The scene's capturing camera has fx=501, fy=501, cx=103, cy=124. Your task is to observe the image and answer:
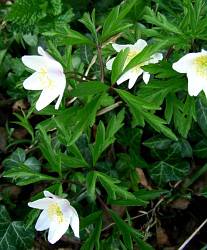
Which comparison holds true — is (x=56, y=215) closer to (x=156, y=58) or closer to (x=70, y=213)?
(x=70, y=213)

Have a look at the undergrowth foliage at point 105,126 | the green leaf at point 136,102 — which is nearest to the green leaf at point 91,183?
the undergrowth foliage at point 105,126

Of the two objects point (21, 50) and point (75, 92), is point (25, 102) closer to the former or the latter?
point (21, 50)

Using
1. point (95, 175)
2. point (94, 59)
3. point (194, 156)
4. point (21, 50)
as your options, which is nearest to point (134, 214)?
point (194, 156)

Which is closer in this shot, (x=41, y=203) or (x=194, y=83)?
(x=194, y=83)

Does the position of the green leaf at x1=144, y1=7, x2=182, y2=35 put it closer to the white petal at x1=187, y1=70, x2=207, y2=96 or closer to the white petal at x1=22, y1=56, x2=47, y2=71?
the white petal at x1=187, y1=70, x2=207, y2=96

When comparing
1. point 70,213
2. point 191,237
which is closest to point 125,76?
point 70,213

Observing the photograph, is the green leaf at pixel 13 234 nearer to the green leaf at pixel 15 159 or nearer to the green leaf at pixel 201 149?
the green leaf at pixel 15 159

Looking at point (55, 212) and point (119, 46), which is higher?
point (119, 46)

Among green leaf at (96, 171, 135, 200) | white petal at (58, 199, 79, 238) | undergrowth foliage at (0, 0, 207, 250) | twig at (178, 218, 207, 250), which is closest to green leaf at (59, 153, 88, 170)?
undergrowth foliage at (0, 0, 207, 250)
